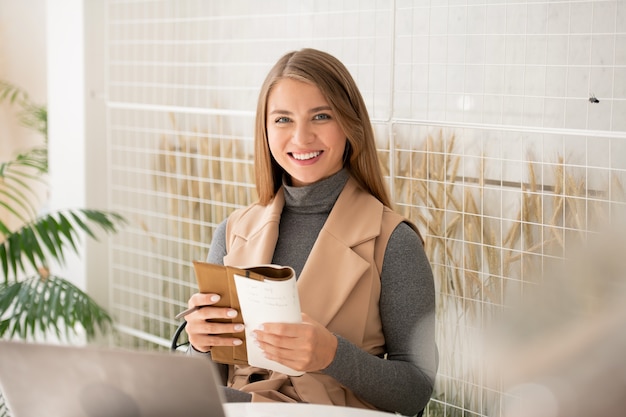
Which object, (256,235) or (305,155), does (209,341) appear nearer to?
(256,235)

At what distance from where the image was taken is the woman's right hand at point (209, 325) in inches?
78.1

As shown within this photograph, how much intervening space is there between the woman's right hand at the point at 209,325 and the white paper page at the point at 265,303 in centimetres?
6

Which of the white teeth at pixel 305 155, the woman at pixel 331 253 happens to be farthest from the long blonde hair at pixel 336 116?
the white teeth at pixel 305 155

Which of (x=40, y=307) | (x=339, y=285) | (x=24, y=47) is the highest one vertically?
(x=24, y=47)

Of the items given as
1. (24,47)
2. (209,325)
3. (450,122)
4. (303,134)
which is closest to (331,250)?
(303,134)

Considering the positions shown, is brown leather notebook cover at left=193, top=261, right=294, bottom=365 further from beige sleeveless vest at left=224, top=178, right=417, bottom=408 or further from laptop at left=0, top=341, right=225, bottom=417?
laptop at left=0, top=341, right=225, bottom=417

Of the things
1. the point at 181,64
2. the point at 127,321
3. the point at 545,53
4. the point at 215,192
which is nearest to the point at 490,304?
the point at 545,53

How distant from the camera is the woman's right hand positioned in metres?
1.98

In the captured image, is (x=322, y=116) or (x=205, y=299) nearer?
(x=205, y=299)

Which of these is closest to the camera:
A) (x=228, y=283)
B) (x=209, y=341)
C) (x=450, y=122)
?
(x=228, y=283)

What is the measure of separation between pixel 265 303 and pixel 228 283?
148 millimetres

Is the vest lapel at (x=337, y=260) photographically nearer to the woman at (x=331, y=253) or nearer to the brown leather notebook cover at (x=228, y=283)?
the woman at (x=331, y=253)

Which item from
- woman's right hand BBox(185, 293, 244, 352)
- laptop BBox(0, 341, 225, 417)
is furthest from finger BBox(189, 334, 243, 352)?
laptop BBox(0, 341, 225, 417)

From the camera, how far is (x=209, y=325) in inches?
80.2
